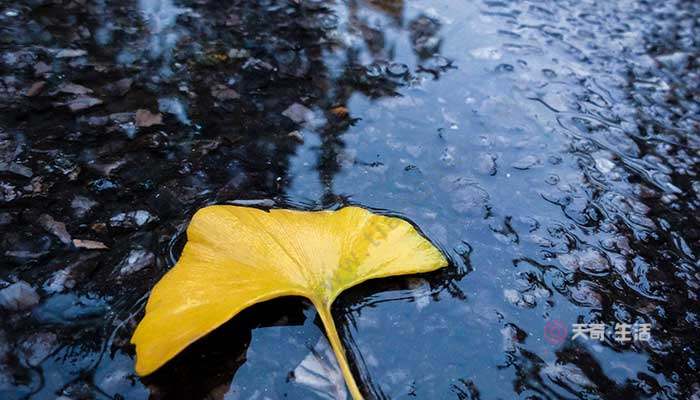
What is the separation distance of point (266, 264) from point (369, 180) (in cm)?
48

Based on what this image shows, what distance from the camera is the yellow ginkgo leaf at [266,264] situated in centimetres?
103

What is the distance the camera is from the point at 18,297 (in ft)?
3.76

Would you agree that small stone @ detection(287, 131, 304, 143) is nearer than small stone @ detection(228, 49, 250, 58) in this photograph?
Yes

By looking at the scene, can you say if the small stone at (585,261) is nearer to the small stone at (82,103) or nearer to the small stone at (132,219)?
the small stone at (132,219)

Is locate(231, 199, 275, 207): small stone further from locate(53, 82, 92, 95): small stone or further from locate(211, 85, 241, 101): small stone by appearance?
locate(53, 82, 92, 95): small stone

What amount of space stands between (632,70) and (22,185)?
6.90ft

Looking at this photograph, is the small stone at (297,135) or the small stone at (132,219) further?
the small stone at (297,135)

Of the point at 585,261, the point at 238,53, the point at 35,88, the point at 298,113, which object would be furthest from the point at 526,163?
the point at 35,88

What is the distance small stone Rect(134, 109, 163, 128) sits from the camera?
163cm

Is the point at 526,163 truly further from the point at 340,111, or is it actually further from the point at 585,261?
the point at 340,111

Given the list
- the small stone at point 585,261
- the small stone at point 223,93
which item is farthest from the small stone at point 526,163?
the small stone at point 223,93

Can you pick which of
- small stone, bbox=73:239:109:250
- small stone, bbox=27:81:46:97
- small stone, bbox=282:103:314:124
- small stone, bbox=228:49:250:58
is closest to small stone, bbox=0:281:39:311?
small stone, bbox=73:239:109:250

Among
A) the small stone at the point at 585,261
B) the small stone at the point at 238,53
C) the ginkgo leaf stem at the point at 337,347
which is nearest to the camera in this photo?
the ginkgo leaf stem at the point at 337,347

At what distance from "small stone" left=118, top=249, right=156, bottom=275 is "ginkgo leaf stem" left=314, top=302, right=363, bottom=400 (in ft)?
1.28
